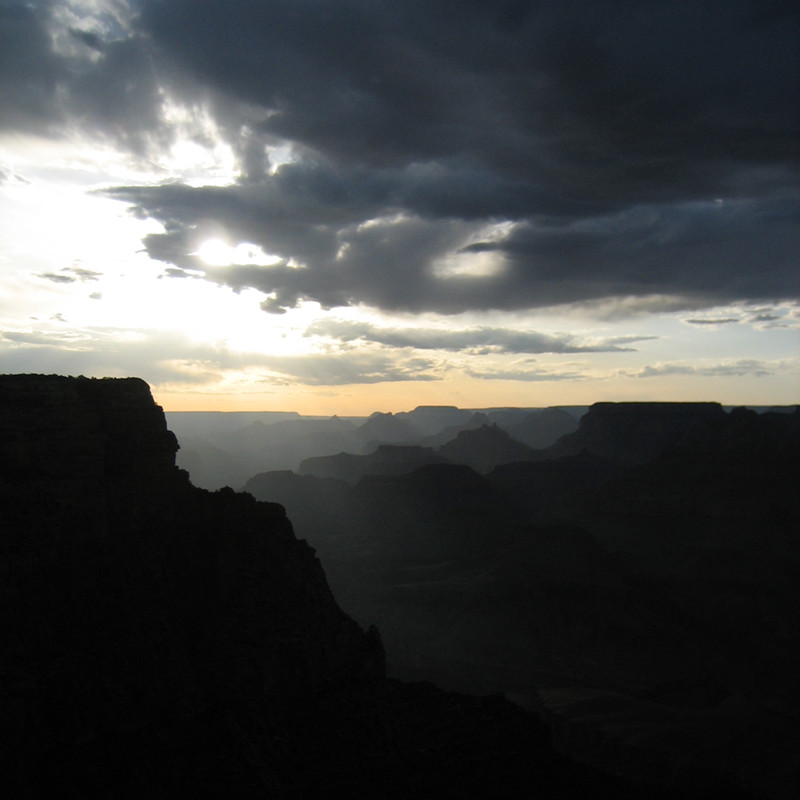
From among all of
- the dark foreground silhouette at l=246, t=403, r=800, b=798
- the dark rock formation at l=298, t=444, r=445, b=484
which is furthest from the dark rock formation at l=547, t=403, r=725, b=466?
the dark rock formation at l=298, t=444, r=445, b=484

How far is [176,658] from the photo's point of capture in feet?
91.9

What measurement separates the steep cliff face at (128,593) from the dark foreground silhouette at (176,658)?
7 centimetres

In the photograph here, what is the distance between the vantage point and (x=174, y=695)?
88.8 feet

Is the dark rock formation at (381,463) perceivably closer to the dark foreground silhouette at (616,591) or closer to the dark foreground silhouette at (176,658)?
the dark foreground silhouette at (616,591)

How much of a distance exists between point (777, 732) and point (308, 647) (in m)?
36.3

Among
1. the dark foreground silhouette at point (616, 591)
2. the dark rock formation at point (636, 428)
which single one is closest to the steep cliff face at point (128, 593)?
the dark foreground silhouette at point (616, 591)

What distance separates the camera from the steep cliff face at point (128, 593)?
24.8m

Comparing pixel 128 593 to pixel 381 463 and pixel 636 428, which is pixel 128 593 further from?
pixel 636 428

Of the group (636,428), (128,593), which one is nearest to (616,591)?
(128,593)

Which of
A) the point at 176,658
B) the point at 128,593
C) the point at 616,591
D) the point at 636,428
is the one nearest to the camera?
the point at 176,658

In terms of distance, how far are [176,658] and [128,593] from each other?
3248 millimetres

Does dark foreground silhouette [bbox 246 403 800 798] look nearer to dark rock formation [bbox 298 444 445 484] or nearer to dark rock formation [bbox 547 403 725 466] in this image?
dark rock formation [bbox 547 403 725 466]

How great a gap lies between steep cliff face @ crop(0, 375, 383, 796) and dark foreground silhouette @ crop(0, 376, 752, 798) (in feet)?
0.23

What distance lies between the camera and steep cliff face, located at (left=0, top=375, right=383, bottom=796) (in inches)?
976
